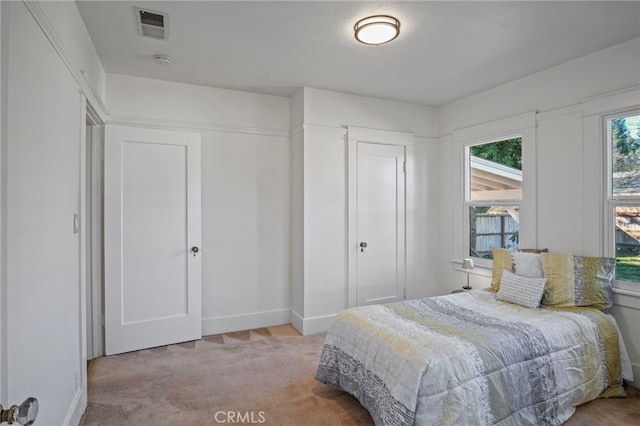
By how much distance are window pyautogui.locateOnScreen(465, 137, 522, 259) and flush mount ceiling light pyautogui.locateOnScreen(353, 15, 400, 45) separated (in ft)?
6.45

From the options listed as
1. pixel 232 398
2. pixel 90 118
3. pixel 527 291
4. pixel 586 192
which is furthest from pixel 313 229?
pixel 586 192

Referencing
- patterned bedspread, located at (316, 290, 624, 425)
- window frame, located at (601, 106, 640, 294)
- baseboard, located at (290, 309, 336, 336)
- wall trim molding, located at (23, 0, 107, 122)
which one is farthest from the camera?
baseboard, located at (290, 309, 336, 336)

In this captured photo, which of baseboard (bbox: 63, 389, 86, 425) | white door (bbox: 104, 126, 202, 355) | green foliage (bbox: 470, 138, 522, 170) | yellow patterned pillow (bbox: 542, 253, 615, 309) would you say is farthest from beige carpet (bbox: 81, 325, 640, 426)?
green foliage (bbox: 470, 138, 522, 170)

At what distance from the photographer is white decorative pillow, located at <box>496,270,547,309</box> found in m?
2.75

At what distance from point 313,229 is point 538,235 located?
2.22m

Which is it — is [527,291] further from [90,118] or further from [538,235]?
[90,118]

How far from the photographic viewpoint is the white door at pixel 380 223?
157 inches

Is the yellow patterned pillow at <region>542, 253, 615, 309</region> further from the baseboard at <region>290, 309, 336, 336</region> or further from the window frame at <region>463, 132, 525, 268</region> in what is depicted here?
the baseboard at <region>290, 309, 336, 336</region>

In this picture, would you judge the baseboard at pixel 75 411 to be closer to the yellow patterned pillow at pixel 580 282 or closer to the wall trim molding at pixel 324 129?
the wall trim molding at pixel 324 129

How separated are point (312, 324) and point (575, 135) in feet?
10.1

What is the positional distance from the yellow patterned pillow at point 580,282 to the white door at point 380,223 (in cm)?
166

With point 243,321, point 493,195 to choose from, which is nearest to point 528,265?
point 493,195

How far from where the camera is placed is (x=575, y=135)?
2.99 metres

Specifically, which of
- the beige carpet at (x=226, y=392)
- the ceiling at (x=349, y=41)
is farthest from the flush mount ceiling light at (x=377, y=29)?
the beige carpet at (x=226, y=392)
